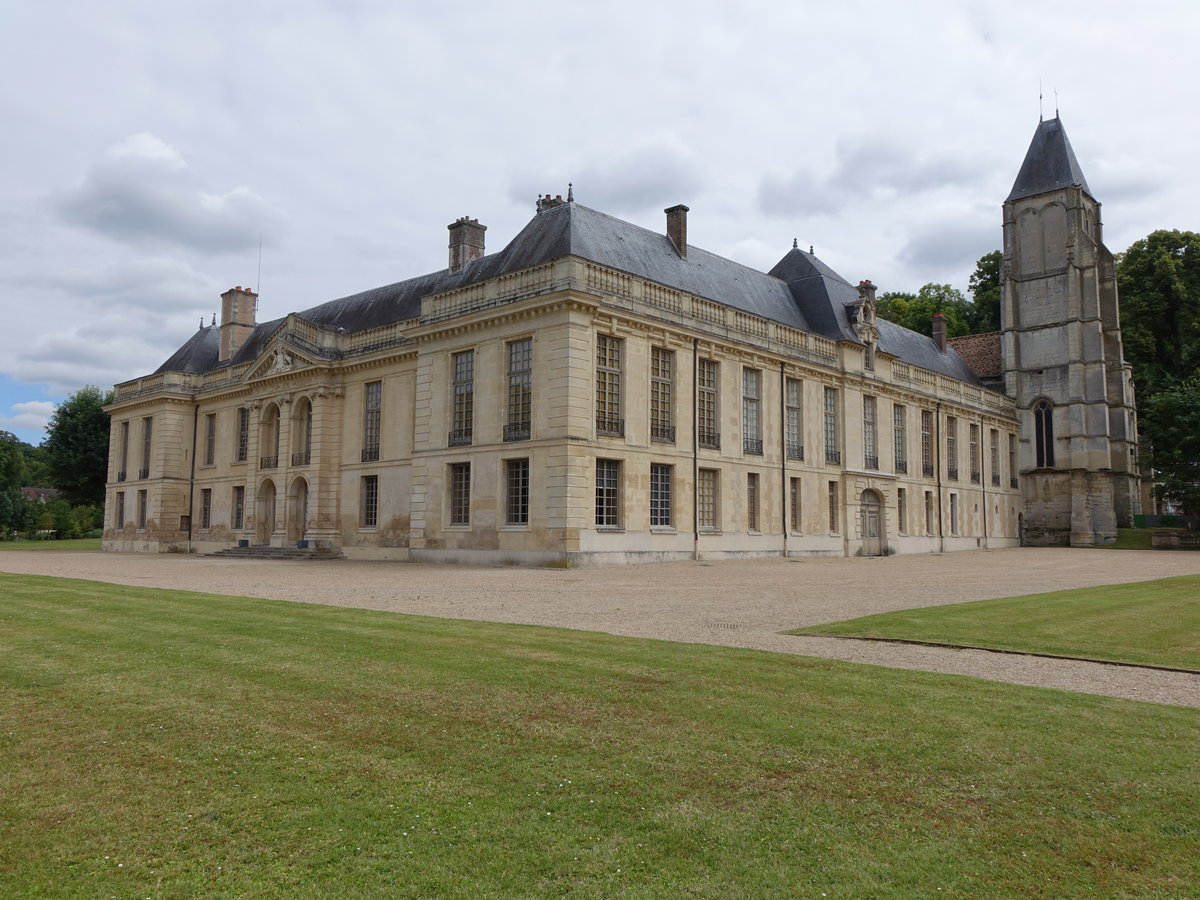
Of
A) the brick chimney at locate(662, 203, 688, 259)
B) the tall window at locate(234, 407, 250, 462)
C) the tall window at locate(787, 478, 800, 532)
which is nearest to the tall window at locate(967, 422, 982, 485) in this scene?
the tall window at locate(787, 478, 800, 532)

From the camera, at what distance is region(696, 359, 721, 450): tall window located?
2819 cm

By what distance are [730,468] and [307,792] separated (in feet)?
82.5

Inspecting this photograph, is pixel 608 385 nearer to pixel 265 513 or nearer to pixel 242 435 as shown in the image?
pixel 265 513

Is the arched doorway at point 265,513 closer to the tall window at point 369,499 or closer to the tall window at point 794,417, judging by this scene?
the tall window at point 369,499

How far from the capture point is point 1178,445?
40594mm

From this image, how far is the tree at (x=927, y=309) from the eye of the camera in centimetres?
5881

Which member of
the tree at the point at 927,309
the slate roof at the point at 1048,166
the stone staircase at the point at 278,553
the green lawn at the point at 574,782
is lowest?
the green lawn at the point at 574,782

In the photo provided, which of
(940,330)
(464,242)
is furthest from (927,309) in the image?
(464,242)

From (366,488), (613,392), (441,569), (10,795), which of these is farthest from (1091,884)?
(366,488)

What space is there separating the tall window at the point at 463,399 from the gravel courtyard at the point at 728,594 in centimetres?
428

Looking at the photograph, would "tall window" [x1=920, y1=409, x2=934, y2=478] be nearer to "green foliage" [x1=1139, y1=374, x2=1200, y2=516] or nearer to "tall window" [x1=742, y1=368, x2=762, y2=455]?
"green foliage" [x1=1139, y1=374, x2=1200, y2=516]

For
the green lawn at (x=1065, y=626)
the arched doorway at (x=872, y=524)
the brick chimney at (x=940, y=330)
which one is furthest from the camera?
the brick chimney at (x=940, y=330)

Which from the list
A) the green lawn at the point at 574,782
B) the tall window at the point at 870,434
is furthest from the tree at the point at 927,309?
the green lawn at the point at 574,782

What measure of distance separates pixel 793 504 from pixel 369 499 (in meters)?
15.2
